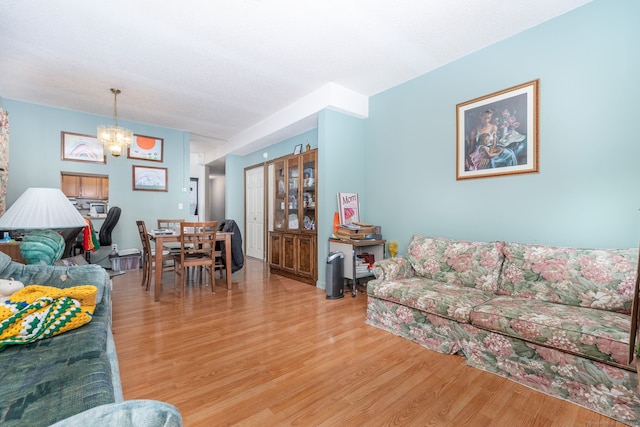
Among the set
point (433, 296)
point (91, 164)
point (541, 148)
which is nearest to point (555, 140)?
point (541, 148)

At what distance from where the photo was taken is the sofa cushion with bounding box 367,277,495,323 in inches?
81.0

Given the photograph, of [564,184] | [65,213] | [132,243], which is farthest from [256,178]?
[564,184]

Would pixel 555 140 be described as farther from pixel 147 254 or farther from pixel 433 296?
pixel 147 254

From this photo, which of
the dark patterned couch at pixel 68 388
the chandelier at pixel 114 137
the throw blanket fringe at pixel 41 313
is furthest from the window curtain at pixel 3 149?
the dark patterned couch at pixel 68 388

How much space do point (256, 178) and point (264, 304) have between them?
3.47 metres

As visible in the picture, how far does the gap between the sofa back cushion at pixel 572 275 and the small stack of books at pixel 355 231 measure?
1.55 meters

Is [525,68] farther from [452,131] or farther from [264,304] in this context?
[264,304]

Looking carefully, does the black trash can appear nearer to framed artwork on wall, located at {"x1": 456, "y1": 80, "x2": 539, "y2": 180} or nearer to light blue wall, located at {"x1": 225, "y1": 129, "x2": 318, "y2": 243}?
framed artwork on wall, located at {"x1": 456, "y1": 80, "x2": 539, "y2": 180}

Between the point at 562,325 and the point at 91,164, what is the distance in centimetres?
625

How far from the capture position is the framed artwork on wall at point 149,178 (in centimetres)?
523

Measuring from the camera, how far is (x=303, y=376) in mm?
1807

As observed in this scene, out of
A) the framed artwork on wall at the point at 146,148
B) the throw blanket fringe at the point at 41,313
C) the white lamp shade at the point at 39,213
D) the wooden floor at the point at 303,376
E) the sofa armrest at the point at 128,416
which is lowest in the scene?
the wooden floor at the point at 303,376

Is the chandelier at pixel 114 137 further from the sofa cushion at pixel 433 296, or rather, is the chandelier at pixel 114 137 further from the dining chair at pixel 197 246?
the sofa cushion at pixel 433 296

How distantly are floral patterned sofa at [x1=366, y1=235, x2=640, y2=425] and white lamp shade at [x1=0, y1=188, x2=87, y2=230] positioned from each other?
2570mm
